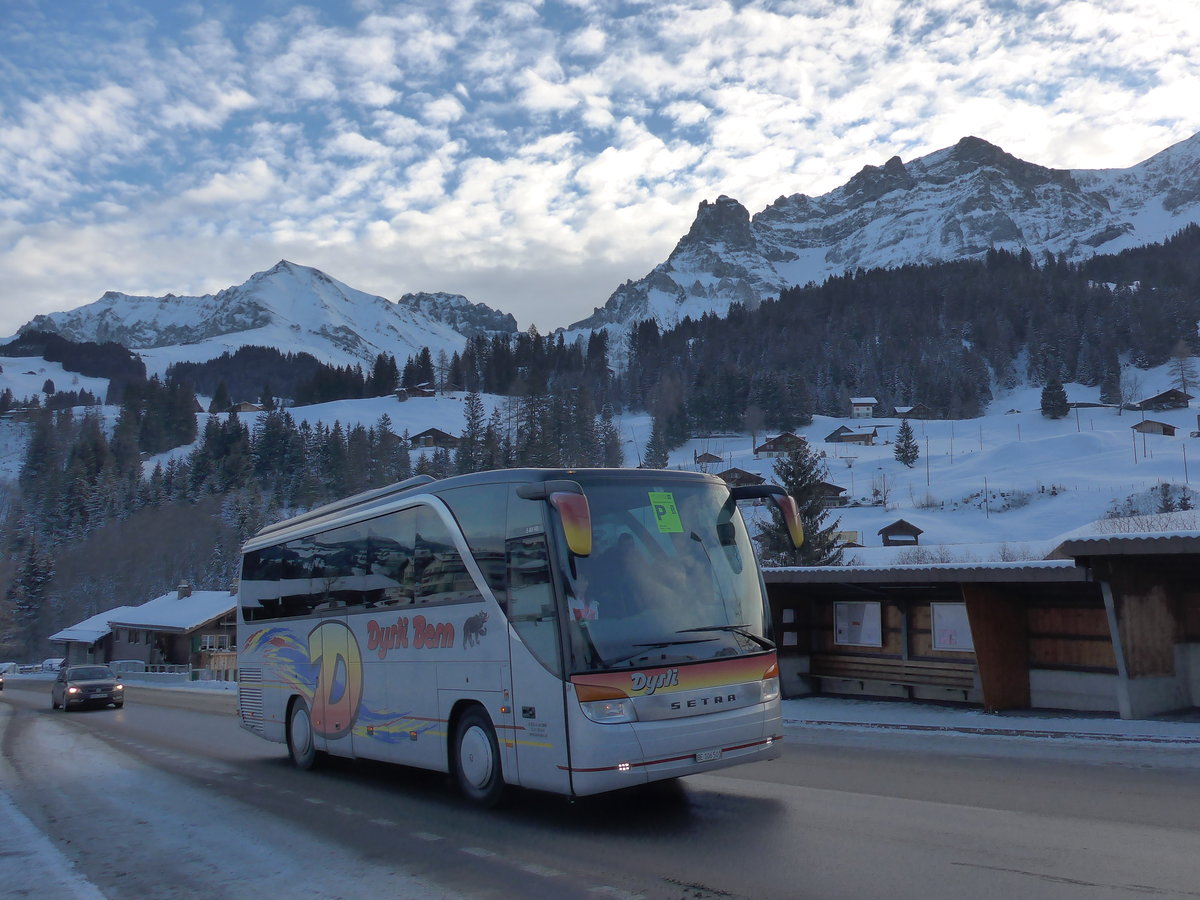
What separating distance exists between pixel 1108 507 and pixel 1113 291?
122m

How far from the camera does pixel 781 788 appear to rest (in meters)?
9.35

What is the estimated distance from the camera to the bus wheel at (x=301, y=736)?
12.0 meters

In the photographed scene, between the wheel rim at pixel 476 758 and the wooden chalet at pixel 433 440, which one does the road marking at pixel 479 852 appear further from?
the wooden chalet at pixel 433 440

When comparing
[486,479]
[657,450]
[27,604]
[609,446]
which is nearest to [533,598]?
[486,479]

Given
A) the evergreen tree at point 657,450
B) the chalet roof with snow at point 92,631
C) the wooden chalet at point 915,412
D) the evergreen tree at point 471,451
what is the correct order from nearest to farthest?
the chalet roof with snow at point 92,631
the evergreen tree at point 471,451
the evergreen tree at point 657,450
the wooden chalet at point 915,412

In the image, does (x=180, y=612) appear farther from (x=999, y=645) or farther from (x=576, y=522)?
(x=576, y=522)

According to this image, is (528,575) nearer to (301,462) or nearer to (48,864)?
(48,864)

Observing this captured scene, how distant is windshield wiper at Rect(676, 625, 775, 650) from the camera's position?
794cm

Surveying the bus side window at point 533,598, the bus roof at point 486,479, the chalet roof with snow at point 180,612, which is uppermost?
the bus roof at point 486,479

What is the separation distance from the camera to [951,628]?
55.1 feet

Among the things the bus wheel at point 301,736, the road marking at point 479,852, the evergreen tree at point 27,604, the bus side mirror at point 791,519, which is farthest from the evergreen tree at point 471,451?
the road marking at point 479,852

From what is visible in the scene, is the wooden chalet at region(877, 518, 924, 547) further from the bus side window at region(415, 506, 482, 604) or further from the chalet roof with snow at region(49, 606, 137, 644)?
the bus side window at region(415, 506, 482, 604)

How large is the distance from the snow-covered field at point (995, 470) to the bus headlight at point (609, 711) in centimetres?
3212

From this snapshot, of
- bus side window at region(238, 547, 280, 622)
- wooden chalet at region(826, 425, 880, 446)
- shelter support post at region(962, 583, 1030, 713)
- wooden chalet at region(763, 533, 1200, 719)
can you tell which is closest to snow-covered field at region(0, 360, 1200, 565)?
wooden chalet at region(826, 425, 880, 446)
